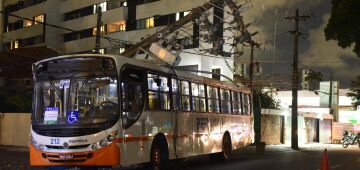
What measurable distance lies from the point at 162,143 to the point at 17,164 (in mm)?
5429

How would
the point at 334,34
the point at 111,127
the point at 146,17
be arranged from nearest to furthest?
1. the point at 111,127
2. the point at 334,34
3. the point at 146,17

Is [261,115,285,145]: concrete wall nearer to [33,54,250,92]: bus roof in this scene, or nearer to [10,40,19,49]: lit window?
[33,54,250,92]: bus roof

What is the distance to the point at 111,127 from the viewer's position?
46.9 feet

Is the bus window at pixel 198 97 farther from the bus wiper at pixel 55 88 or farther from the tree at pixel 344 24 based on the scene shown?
the bus wiper at pixel 55 88

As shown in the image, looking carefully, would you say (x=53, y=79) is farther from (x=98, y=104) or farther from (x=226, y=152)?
(x=226, y=152)

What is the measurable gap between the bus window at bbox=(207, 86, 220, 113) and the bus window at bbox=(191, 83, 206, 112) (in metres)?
0.57

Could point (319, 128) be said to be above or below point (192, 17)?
below

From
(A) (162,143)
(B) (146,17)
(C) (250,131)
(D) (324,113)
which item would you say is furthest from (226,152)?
(D) (324,113)

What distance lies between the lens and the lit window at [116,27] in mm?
57750

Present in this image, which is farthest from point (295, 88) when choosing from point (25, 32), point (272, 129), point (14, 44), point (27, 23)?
point (14, 44)

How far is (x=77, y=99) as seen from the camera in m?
14.5

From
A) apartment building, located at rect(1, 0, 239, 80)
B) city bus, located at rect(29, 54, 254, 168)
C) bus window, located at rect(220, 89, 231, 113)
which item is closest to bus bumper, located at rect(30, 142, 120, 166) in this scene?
city bus, located at rect(29, 54, 254, 168)

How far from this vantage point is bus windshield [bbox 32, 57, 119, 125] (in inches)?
567

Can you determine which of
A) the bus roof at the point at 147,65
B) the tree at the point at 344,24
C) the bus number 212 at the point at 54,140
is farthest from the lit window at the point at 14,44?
the tree at the point at 344,24
